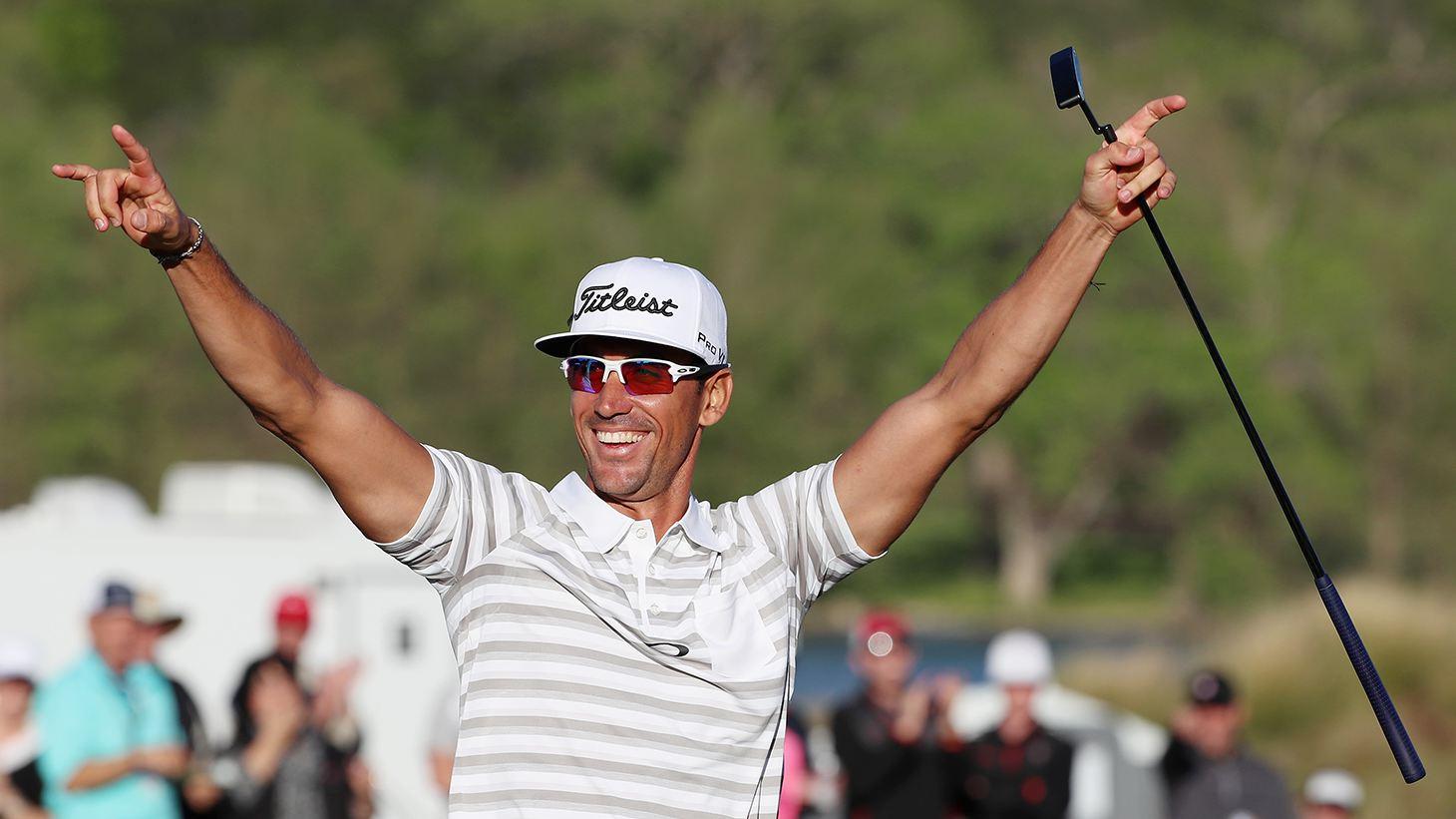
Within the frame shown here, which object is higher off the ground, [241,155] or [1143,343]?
[241,155]

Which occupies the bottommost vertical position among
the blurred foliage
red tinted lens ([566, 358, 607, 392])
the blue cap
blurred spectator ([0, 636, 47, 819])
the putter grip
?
the putter grip

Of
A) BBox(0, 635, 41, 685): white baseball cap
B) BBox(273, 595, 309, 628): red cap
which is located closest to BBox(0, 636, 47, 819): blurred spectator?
BBox(0, 635, 41, 685): white baseball cap

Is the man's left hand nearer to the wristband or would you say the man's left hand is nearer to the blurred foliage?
the wristband

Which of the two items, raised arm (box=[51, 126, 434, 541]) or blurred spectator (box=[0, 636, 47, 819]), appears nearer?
raised arm (box=[51, 126, 434, 541])

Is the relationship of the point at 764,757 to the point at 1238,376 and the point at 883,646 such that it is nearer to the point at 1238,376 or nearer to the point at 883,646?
the point at 883,646

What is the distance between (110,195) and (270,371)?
40 centimetres

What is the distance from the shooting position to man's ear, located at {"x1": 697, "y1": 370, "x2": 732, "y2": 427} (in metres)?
4.38

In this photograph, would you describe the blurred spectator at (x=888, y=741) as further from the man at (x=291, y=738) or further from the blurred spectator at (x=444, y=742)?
the man at (x=291, y=738)

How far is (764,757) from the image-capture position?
13.5 ft

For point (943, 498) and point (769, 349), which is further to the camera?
point (943, 498)

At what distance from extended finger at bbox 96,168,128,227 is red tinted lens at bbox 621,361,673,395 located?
3.04 feet

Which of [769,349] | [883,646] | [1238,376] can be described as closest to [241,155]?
[769,349]

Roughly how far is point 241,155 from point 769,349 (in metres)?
11.5

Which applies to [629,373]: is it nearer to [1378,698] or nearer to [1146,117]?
[1146,117]
